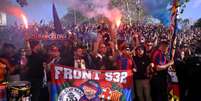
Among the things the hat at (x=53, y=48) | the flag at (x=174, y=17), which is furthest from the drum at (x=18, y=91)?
the flag at (x=174, y=17)

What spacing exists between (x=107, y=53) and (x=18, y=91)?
72.8 inches

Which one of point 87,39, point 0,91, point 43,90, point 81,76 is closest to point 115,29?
point 87,39

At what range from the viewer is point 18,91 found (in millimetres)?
6871

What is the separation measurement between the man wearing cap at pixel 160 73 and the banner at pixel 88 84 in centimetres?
54

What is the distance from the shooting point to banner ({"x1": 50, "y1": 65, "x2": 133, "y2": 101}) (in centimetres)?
741

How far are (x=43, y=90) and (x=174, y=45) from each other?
2.74 m

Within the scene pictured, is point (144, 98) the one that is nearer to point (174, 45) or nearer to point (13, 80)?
point (174, 45)

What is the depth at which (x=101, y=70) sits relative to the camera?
7.45 m

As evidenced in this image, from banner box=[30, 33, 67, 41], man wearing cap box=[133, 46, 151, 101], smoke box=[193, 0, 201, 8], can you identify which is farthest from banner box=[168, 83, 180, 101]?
banner box=[30, 33, 67, 41]

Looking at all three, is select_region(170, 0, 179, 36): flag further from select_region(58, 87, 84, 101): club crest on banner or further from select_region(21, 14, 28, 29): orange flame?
select_region(21, 14, 28, 29): orange flame

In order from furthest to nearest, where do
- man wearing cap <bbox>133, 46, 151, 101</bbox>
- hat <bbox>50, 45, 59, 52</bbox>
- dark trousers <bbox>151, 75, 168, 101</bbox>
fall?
dark trousers <bbox>151, 75, 168, 101</bbox> < man wearing cap <bbox>133, 46, 151, 101</bbox> < hat <bbox>50, 45, 59, 52</bbox>

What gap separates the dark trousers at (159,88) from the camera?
25.0 ft

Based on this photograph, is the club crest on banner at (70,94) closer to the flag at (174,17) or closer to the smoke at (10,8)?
the smoke at (10,8)

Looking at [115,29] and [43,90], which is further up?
[115,29]
